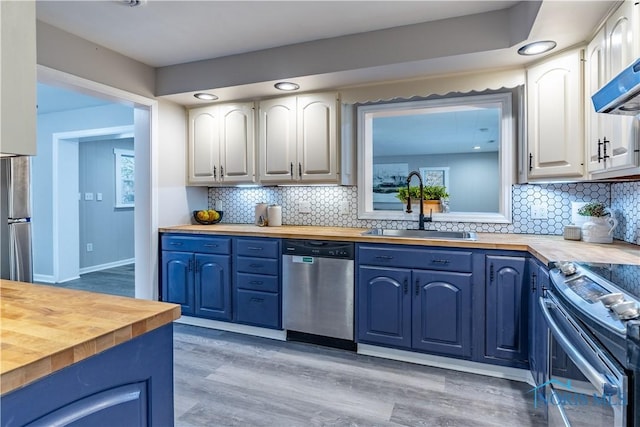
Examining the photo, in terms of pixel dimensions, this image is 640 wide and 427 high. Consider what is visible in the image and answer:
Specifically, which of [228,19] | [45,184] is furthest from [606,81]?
[45,184]

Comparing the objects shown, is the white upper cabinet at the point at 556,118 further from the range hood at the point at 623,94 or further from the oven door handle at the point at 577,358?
the oven door handle at the point at 577,358

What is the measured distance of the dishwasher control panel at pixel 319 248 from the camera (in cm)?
275

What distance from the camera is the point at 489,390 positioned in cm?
224

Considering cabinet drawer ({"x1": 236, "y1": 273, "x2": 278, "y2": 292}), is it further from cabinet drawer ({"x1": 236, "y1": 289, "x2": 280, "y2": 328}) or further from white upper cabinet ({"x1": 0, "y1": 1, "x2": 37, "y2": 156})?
white upper cabinet ({"x1": 0, "y1": 1, "x2": 37, "y2": 156})

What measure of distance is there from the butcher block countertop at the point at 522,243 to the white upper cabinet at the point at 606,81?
1.42 feet

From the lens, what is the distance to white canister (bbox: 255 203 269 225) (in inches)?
139

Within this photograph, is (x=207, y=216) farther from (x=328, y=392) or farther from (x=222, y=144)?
(x=328, y=392)

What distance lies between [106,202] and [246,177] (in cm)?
399

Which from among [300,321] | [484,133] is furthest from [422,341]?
[484,133]

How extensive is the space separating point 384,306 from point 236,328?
1.40 metres

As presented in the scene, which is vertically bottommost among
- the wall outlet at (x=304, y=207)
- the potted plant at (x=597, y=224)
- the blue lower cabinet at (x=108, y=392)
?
the blue lower cabinet at (x=108, y=392)

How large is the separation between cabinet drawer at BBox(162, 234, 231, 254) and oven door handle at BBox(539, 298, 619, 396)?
2408mm

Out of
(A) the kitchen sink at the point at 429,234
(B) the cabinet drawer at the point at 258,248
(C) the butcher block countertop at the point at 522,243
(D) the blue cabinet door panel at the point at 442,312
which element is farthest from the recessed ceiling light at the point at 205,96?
(D) the blue cabinet door panel at the point at 442,312

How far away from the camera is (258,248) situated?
10.0 ft
